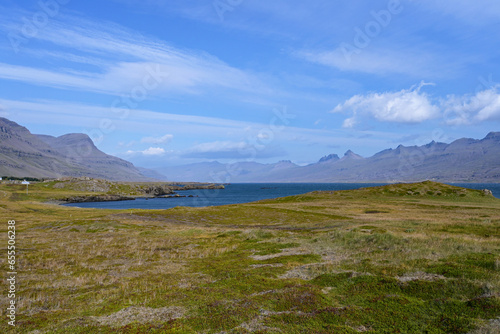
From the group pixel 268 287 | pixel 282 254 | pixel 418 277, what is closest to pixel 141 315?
pixel 268 287

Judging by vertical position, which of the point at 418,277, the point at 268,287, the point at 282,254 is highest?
the point at 418,277

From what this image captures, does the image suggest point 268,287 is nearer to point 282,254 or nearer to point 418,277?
point 418,277

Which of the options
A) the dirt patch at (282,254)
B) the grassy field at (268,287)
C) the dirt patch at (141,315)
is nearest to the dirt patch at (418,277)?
the grassy field at (268,287)

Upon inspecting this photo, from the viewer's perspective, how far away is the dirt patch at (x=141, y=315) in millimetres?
16266

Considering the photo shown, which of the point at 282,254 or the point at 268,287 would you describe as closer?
the point at 268,287

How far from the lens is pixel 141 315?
17109mm

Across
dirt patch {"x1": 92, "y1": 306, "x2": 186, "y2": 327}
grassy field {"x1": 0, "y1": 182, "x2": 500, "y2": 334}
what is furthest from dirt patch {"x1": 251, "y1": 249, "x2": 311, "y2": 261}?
dirt patch {"x1": 92, "y1": 306, "x2": 186, "y2": 327}

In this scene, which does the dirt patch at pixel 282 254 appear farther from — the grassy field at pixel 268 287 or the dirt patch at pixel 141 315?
the dirt patch at pixel 141 315

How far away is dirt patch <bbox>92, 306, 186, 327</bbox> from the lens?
16.3m

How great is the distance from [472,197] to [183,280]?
130 m

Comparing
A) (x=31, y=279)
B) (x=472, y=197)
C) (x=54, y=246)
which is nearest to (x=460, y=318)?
(x=31, y=279)

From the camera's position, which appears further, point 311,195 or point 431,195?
point 311,195

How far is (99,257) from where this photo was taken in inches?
1352

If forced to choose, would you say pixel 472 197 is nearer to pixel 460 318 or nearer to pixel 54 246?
pixel 460 318
